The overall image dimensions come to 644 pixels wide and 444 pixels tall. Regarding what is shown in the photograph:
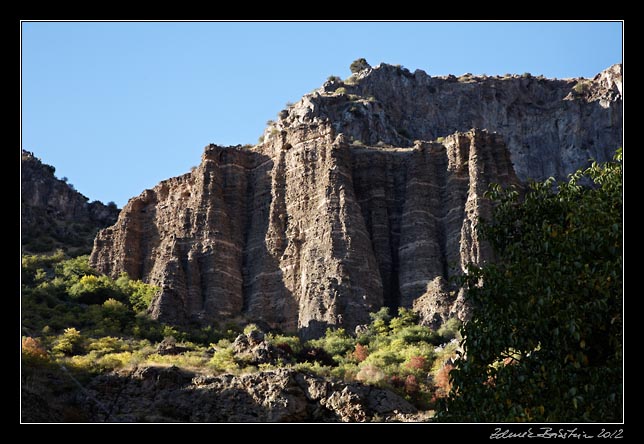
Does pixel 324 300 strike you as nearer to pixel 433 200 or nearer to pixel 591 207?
pixel 433 200

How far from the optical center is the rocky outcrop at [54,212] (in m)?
91.9

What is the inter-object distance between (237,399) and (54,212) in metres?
58.8

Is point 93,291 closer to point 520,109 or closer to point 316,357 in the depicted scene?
point 316,357

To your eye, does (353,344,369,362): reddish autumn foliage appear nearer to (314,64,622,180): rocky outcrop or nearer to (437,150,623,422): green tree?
(437,150,623,422): green tree

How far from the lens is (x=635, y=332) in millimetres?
21797

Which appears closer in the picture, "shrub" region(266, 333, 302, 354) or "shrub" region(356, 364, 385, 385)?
"shrub" region(356, 364, 385, 385)

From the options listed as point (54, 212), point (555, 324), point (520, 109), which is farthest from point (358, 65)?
point (555, 324)

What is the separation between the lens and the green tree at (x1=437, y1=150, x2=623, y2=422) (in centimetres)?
2275

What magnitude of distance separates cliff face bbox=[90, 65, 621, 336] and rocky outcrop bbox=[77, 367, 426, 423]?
1716 centimetres

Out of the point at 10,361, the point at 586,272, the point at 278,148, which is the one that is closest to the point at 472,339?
the point at 586,272

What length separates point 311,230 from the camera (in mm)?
69875

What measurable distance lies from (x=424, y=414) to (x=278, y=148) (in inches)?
1423
